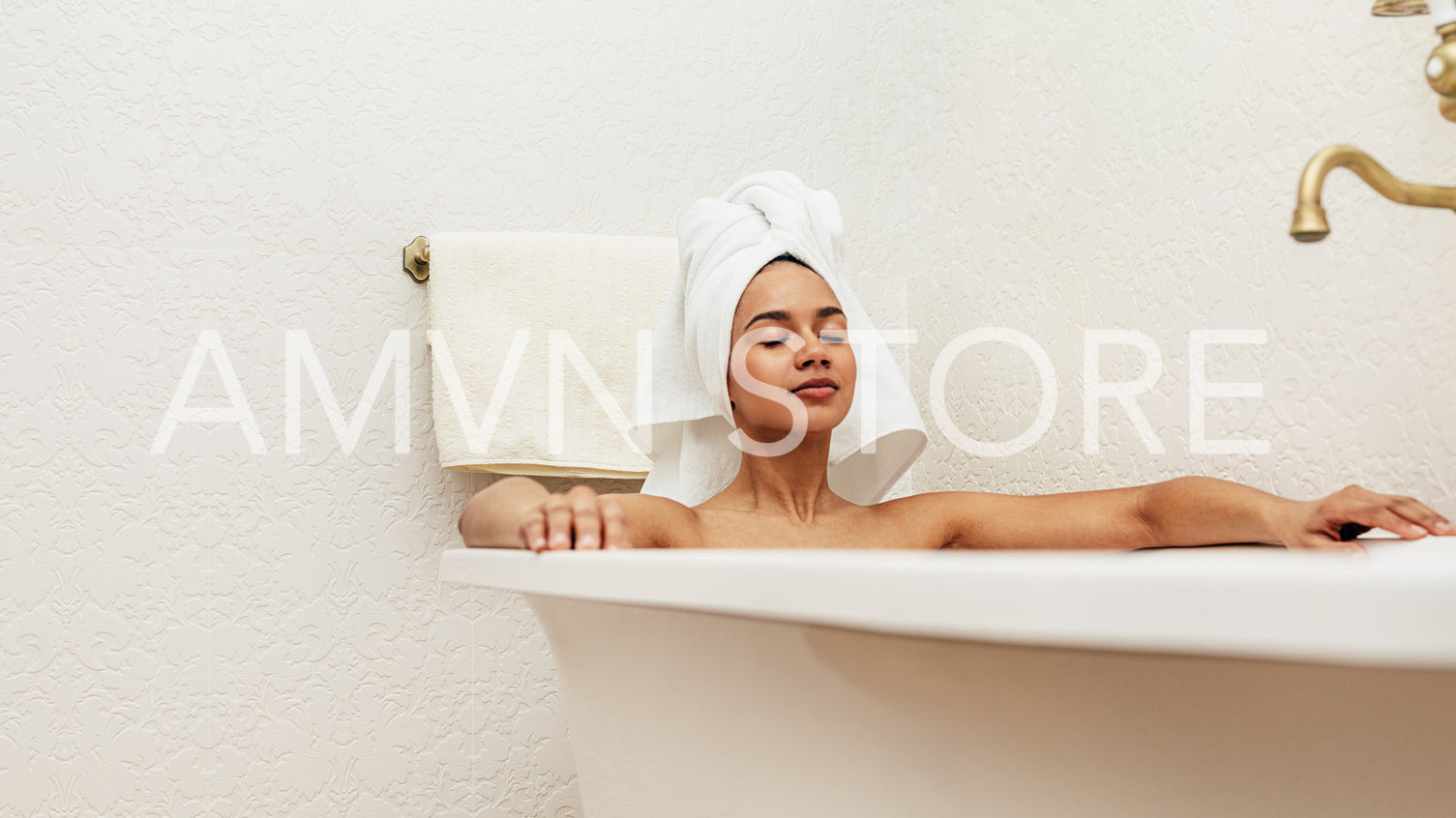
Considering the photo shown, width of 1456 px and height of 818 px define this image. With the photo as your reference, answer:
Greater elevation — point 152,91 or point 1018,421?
point 152,91

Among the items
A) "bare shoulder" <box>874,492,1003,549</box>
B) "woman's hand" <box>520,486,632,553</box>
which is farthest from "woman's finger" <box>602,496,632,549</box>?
"bare shoulder" <box>874,492,1003,549</box>

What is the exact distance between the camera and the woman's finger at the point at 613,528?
0.87m

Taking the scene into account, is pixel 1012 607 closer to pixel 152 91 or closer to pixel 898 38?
pixel 152 91

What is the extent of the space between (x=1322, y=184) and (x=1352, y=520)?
28cm

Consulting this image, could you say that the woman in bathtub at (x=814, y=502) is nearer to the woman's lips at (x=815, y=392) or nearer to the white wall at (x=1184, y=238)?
the woman's lips at (x=815, y=392)

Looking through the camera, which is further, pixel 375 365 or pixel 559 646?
pixel 375 365

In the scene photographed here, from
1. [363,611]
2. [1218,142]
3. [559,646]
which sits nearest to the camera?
[559,646]

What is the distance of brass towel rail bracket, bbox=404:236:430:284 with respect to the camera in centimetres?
152

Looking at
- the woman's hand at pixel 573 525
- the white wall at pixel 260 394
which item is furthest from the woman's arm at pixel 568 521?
the white wall at pixel 260 394

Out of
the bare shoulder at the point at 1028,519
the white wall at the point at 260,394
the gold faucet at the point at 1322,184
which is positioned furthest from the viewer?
the white wall at the point at 260,394

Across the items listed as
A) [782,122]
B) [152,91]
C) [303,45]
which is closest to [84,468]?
[152,91]

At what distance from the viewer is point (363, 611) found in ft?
4.86

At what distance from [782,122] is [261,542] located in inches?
41.8

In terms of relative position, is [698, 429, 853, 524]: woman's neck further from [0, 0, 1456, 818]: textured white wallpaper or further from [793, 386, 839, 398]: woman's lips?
[0, 0, 1456, 818]: textured white wallpaper
